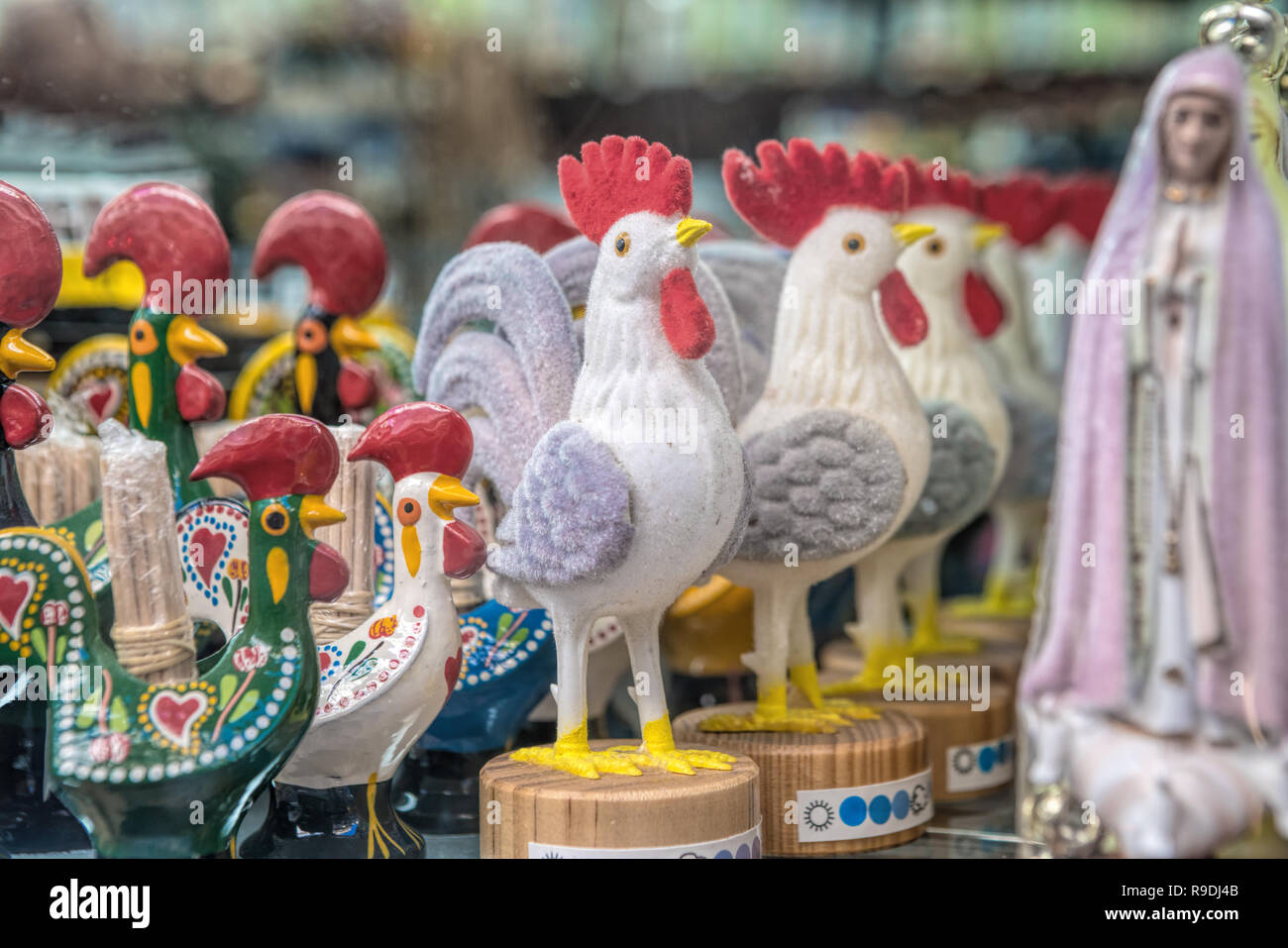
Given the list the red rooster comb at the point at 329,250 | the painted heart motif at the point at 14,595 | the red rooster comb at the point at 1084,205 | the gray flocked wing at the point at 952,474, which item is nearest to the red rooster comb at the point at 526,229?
the red rooster comb at the point at 329,250

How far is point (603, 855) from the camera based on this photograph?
1480 millimetres

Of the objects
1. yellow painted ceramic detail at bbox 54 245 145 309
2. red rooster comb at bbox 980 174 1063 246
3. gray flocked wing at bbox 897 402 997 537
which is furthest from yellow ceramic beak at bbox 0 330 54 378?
red rooster comb at bbox 980 174 1063 246

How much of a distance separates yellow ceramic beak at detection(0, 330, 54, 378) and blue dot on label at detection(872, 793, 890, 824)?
109 centimetres

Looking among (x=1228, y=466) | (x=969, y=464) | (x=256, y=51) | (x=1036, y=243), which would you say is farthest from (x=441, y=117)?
(x=1228, y=466)

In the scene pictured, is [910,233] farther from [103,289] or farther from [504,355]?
A: [103,289]

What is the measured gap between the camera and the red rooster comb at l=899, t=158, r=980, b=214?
2309 mm

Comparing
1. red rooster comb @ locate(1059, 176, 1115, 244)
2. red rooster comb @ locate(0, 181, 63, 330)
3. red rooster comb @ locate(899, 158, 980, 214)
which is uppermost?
red rooster comb @ locate(1059, 176, 1115, 244)

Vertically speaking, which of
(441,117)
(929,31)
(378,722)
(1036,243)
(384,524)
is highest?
(929,31)

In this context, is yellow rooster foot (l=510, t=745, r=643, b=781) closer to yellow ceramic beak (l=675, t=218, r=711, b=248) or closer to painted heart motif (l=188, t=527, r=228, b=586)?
painted heart motif (l=188, t=527, r=228, b=586)

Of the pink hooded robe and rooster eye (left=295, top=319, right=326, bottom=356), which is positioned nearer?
Result: the pink hooded robe

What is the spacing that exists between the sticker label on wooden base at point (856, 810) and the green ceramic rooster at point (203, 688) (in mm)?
660

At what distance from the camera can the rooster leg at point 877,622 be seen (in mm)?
2188

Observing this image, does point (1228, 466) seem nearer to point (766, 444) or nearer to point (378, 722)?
point (766, 444)
